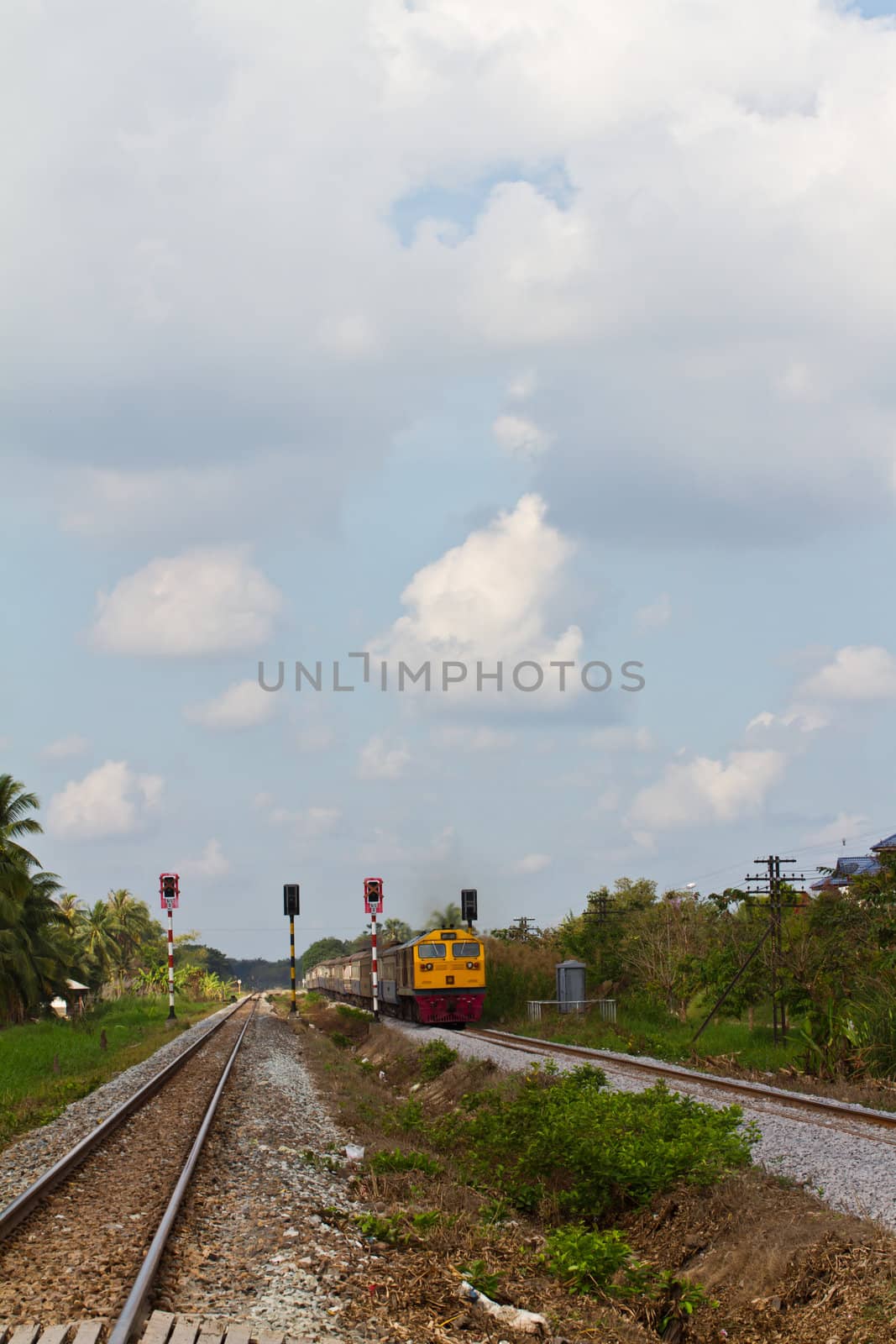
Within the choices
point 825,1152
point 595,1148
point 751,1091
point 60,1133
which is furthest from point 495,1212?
point 751,1091

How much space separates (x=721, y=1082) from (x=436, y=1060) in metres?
5.63

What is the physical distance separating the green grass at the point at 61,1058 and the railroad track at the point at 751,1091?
9.26 m

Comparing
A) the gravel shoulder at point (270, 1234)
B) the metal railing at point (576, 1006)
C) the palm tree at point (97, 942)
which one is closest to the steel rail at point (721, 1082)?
the metal railing at point (576, 1006)

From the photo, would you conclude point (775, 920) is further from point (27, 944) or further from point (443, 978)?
point (27, 944)

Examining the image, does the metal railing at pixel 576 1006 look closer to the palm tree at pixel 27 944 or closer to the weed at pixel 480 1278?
the palm tree at pixel 27 944

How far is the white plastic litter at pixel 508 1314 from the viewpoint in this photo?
7082mm

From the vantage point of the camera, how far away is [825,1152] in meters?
12.0

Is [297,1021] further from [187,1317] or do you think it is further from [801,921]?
[187,1317]

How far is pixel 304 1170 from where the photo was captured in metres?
11.2

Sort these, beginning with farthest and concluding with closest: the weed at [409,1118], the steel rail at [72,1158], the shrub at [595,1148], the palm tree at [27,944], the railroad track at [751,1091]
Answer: the palm tree at [27,944]
the weed at [409,1118]
the railroad track at [751,1091]
the shrub at [595,1148]
the steel rail at [72,1158]

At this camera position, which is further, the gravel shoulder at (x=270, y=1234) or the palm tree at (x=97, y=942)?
the palm tree at (x=97, y=942)

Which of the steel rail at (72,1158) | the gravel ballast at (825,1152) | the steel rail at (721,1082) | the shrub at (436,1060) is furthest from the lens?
the shrub at (436,1060)

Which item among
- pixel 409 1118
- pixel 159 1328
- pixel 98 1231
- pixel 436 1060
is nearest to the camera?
pixel 159 1328

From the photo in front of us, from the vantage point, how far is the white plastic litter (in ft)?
23.2
